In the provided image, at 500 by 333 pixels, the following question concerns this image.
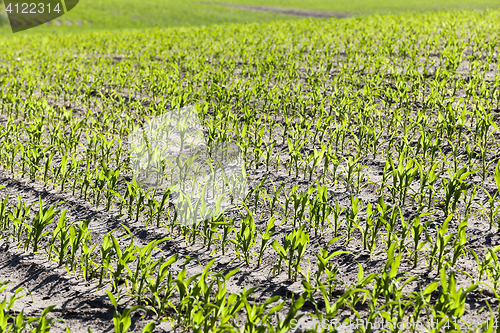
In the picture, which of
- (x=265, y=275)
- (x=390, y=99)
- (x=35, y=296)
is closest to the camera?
(x=35, y=296)

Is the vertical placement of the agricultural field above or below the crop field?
above

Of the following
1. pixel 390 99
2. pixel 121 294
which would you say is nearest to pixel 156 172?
pixel 121 294

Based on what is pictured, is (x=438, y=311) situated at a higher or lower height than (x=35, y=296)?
higher

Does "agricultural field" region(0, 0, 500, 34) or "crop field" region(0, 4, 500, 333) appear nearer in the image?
"crop field" region(0, 4, 500, 333)

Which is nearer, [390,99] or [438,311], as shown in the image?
[438,311]

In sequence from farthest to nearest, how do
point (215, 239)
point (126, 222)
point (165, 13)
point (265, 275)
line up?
point (165, 13) → point (126, 222) → point (215, 239) → point (265, 275)

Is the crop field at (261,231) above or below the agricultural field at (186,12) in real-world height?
below

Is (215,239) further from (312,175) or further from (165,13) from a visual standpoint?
(165,13)

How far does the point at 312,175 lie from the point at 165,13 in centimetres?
3057

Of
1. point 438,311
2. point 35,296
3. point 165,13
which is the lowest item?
point 35,296

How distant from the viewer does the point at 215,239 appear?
3.35m

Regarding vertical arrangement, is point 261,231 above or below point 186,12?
below

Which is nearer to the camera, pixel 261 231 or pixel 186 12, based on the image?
pixel 261 231

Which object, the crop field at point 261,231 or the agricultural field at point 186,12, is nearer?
the crop field at point 261,231
